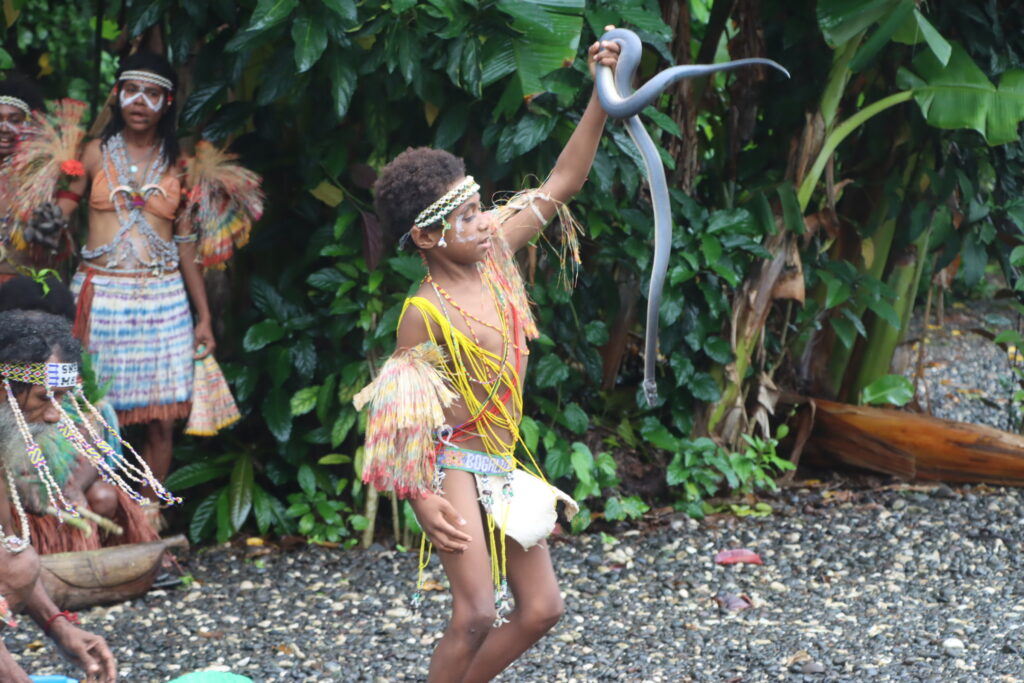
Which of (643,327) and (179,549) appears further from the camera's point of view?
(643,327)

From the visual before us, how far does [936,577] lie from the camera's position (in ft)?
14.2

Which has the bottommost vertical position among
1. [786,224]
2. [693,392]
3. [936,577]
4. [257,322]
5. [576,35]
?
[936,577]

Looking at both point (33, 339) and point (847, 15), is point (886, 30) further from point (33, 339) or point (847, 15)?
point (33, 339)

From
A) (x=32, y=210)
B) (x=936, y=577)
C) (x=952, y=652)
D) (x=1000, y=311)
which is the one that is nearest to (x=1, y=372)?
(x=32, y=210)

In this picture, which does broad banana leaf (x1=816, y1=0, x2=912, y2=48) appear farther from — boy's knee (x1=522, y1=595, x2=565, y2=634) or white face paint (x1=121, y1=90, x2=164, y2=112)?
boy's knee (x1=522, y1=595, x2=565, y2=634)

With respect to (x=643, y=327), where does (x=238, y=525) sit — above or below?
below

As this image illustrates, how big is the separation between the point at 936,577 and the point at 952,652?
721 millimetres

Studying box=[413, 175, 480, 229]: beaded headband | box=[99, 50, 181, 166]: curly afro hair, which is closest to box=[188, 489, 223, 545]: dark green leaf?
box=[99, 50, 181, 166]: curly afro hair

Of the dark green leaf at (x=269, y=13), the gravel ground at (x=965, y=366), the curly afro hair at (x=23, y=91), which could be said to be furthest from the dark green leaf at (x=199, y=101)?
the gravel ground at (x=965, y=366)

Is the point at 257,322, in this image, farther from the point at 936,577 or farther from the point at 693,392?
the point at 936,577

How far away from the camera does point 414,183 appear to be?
2.76 meters

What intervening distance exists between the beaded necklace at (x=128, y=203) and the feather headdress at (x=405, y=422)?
1.89m

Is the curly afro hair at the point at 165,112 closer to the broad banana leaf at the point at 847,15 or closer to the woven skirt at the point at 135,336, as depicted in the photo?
the woven skirt at the point at 135,336

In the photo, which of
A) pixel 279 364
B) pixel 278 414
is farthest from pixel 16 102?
pixel 278 414
